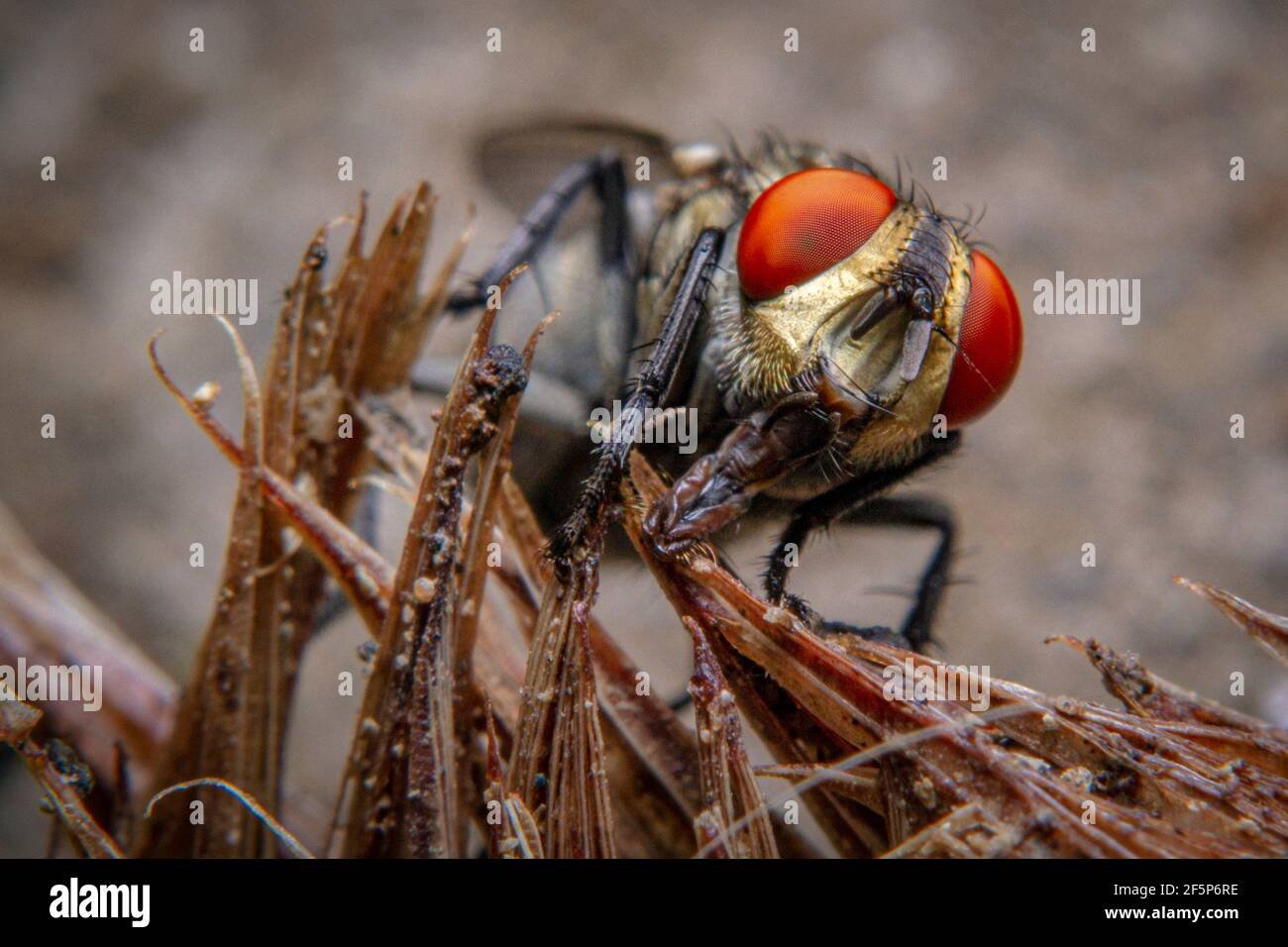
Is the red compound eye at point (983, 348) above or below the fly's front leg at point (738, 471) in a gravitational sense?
above

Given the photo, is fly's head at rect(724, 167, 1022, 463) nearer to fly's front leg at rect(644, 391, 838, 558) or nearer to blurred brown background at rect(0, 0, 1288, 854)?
fly's front leg at rect(644, 391, 838, 558)

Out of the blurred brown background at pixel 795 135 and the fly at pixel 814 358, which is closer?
the fly at pixel 814 358

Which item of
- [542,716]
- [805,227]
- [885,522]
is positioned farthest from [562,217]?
[542,716]

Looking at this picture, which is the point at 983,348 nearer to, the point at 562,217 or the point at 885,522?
the point at 885,522

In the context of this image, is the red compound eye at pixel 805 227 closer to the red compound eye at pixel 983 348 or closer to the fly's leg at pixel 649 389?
the fly's leg at pixel 649 389

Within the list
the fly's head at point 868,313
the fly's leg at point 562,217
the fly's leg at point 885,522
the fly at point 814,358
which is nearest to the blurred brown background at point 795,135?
the fly's leg at point 885,522

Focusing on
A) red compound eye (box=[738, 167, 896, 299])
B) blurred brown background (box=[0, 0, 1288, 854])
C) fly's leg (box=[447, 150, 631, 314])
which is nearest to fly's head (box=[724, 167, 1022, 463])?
red compound eye (box=[738, 167, 896, 299])
